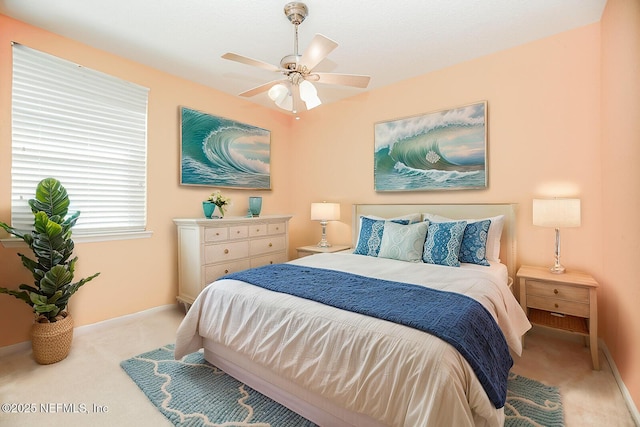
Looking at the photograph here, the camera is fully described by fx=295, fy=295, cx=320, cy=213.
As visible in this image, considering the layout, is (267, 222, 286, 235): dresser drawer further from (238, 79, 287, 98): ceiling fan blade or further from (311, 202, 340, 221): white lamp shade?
(238, 79, 287, 98): ceiling fan blade

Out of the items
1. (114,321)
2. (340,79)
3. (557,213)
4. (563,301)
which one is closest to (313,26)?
(340,79)

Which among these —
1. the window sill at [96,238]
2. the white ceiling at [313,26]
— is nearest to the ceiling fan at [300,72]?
the white ceiling at [313,26]

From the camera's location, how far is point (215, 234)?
3.15m

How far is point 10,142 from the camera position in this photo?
234cm

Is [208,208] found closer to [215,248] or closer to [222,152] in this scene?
[215,248]

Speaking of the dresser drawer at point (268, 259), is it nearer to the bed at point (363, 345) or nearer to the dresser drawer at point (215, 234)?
the dresser drawer at point (215, 234)

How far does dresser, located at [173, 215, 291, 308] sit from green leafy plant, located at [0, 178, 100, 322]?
988 millimetres

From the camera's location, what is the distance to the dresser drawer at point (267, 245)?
3.59 meters

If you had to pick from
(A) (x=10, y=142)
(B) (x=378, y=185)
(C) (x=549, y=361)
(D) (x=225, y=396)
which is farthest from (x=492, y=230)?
(A) (x=10, y=142)

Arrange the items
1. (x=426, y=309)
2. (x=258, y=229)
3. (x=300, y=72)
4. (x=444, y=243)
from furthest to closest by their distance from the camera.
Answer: (x=258, y=229) → (x=444, y=243) → (x=300, y=72) → (x=426, y=309)

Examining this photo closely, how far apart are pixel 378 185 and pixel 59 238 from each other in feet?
10.2

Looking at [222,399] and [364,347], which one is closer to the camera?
[364,347]

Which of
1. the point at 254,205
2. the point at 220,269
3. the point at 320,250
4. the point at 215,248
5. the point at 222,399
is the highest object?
the point at 254,205

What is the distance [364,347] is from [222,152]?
3146 millimetres
